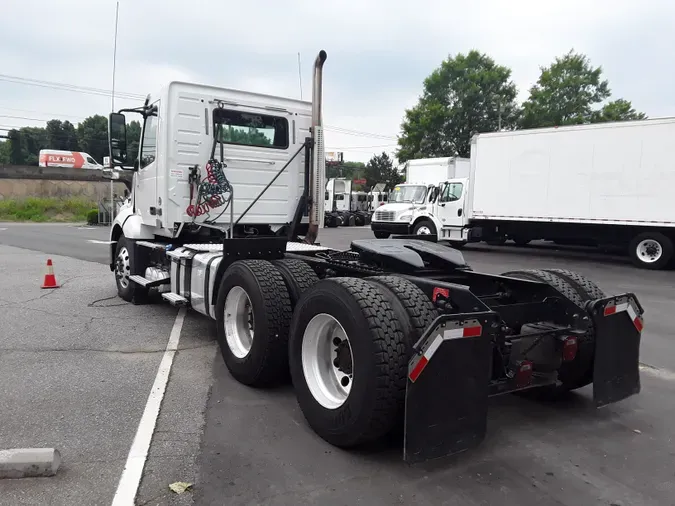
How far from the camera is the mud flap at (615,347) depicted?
3.86 metres

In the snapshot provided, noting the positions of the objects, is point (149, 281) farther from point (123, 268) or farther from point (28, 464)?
point (28, 464)

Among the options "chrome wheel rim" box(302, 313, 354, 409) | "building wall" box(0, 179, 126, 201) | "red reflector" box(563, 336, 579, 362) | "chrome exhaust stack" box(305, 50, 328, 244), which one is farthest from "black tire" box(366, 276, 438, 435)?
"building wall" box(0, 179, 126, 201)

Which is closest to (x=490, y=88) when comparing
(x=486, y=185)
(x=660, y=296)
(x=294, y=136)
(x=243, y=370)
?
(x=486, y=185)

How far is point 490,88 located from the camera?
46.9 meters

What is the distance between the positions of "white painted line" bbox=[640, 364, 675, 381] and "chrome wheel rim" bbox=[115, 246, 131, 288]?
6724mm

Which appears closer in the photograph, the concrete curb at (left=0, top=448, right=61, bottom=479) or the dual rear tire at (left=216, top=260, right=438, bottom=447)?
the concrete curb at (left=0, top=448, right=61, bottom=479)

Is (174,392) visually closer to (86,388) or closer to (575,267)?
(86,388)

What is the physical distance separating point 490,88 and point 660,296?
40287mm

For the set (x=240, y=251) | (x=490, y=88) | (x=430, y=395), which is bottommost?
(x=430, y=395)

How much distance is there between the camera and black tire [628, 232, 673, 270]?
1441 centimetres

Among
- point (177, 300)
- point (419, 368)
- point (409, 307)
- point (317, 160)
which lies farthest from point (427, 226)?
point (419, 368)

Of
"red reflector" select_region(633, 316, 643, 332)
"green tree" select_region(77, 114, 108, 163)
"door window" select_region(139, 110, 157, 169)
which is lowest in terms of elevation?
"red reflector" select_region(633, 316, 643, 332)

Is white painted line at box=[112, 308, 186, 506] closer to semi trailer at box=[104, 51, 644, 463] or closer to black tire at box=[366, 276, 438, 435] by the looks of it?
semi trailer at box=[104, 51, 644, 463]

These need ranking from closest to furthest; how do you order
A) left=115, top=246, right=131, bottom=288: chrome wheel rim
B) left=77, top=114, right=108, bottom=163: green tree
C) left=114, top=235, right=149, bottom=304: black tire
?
left=114, top=235, right=149, bottom=304: black tire
left=115, top=246, right=131, bottom=288: chrome wheel rim
left=77, top=114, right=108, bottom=163: green tree
